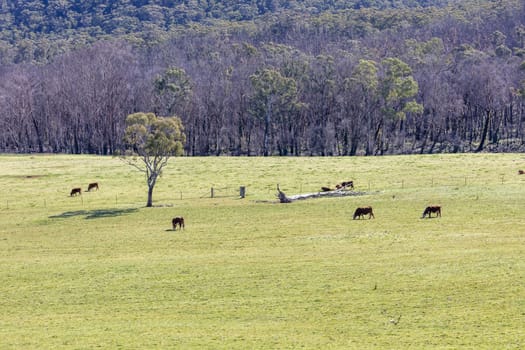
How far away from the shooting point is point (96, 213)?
55.3 metres

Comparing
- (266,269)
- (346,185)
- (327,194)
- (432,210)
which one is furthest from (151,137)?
(266,269)

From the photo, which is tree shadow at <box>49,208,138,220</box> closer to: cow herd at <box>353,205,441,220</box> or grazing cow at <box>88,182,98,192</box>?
grazing cow at <box>88,182,98,192</box>

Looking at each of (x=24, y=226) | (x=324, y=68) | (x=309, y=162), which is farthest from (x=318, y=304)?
(x=324, y=68)

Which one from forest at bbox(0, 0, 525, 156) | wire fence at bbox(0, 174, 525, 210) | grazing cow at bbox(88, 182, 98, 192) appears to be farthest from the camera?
forest at bbox(0, 0, 525, 156)

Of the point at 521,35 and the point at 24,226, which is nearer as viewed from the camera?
the point at 24,226

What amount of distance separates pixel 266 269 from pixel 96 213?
2306cm

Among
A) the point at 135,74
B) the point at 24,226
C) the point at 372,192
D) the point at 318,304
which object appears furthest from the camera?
the point at 135,74

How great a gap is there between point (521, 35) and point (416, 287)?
456 ft

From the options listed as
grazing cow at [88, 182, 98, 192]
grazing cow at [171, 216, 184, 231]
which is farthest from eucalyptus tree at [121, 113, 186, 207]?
grazing cow at [171, 216, 184, 231]

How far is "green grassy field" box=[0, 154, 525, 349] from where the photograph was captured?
A: 1031 inches

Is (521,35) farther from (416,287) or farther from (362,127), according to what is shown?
(416,287)

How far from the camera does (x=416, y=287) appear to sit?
102 ft

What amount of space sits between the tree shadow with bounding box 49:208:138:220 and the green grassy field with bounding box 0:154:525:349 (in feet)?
0.66

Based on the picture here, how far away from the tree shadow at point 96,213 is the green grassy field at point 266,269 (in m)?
0.20
